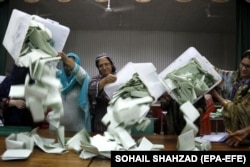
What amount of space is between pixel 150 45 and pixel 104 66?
481 centimetres

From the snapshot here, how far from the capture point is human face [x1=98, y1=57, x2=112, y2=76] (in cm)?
168

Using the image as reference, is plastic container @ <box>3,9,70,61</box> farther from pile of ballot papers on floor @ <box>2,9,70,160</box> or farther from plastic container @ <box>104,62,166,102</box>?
plastic container @ <box>104,62,166,102</box>

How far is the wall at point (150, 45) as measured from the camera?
6.27 m

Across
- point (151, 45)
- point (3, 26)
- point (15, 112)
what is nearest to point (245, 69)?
point (15, 112)

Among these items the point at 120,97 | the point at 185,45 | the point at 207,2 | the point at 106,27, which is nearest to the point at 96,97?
the point at 120,97

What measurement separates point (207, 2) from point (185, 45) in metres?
2.10

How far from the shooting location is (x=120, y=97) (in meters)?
1.10

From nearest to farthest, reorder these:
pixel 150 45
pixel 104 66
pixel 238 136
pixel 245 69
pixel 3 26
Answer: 1. pixel 238 136
2. pixel 245 69
3. pixel 104 66
4. pixel 3 26
5. pixel 150 45

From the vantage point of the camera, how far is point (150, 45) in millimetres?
6375

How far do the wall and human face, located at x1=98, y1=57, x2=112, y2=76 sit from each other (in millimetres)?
4593

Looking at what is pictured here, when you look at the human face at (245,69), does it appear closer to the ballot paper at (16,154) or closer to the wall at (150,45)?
the ballot paper at (16,154)

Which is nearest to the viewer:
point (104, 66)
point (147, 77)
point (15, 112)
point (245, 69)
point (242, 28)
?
point (147, 77)

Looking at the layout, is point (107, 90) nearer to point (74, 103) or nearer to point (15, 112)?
point (74, 103)

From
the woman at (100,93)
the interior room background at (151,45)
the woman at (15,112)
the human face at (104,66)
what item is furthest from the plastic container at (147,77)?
the interior room background at (151,45)
